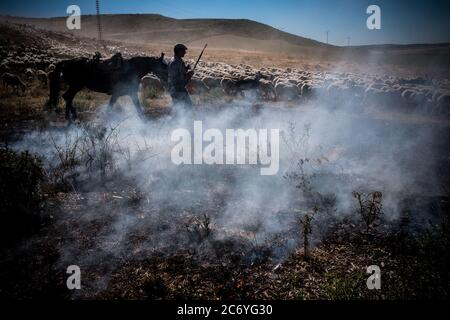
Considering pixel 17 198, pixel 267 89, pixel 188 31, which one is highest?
pixel 188 31

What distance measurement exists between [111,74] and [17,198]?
5.29m

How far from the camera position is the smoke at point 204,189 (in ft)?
12.9

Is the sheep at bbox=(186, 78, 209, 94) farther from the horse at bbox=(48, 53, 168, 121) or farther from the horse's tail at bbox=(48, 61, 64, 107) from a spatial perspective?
the horse's tail at bbox=(48, 61, 64, 107)

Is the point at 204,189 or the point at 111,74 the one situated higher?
the point at 111,74

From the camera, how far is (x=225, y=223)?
4.31m

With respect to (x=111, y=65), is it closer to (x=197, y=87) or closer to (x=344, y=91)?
(x=197, y=87)

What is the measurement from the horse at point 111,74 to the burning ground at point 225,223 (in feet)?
6.00

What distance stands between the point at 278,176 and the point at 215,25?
116 metres

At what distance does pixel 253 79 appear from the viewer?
14641mm

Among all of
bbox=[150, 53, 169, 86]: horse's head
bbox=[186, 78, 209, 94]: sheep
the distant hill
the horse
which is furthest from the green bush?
the distant hill

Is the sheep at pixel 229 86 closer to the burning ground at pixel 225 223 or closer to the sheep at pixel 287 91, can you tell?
the sheep at pixel 287 91

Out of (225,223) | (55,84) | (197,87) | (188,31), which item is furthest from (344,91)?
(188,31)

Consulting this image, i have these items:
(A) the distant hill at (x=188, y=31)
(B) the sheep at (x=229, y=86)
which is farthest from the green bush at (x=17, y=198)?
(A) the distant hill at (x=188, y=31)
